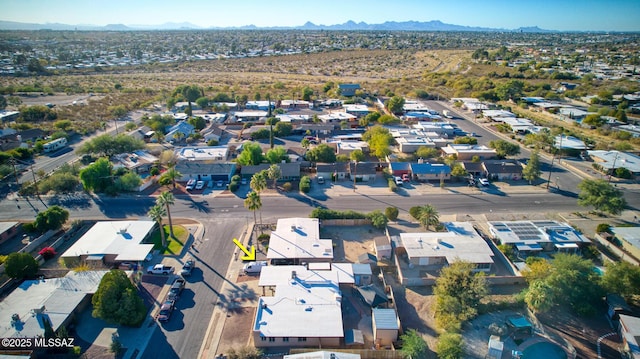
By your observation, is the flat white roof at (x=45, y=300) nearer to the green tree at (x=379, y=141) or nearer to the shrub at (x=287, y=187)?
the shrub at (x=287, y=187)

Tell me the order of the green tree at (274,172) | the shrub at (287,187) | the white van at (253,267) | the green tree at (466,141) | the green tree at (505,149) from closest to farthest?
1. the white van at (253,267)
2. the green tree at (274,172)
3. the shrub at (287,187)
4. the green tree at (505,149)
5. the green tree at (466,141)

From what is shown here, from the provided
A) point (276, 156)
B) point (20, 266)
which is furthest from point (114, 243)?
point (276, 156)

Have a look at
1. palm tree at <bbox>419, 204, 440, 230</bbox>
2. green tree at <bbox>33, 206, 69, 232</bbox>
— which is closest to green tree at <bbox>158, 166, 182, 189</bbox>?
green tree at <bbox>33, 206, 69, 232</bbox>

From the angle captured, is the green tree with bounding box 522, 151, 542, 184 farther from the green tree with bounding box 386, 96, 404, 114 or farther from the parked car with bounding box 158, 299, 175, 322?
the parked car with bounding box 158, 299, 175, 322

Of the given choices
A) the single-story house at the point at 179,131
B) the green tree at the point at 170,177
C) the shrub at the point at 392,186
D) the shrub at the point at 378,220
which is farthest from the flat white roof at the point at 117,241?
the single-story house at the point at 179,131

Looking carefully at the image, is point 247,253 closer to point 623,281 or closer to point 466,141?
point 623,281

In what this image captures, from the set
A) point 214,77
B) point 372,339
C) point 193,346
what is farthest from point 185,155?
point 214,77
